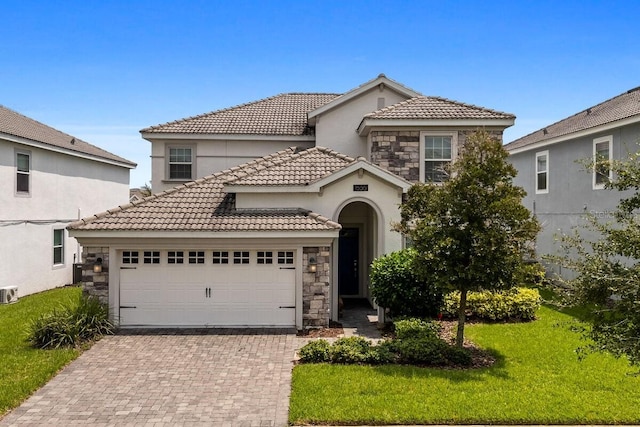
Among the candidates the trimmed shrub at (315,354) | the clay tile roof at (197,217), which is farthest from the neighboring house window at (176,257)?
the trimmed shrub at (315,354)

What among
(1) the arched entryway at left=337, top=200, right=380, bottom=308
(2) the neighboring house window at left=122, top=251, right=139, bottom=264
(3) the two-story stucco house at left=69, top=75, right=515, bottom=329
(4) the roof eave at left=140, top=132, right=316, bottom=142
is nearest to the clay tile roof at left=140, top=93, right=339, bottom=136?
(4) the roof eave at left=140, top=132, right=316, bottom=142

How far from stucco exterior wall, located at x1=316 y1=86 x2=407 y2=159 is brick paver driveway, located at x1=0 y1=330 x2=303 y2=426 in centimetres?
892

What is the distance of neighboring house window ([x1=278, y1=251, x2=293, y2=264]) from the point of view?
44.2 ft

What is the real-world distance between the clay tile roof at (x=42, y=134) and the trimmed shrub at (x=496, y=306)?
1699 cm

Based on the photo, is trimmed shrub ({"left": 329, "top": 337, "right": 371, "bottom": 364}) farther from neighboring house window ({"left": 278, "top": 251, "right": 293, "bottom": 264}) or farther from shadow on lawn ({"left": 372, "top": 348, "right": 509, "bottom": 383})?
neighboring house window ({"left": 278, "top": 251, "right": 293, "bottom": 264})

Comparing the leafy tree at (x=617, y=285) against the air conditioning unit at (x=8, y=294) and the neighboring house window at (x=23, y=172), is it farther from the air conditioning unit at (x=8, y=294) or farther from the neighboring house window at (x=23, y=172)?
the neighboring house window at (x=23, y=172)

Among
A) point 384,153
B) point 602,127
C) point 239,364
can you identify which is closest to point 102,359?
point 239,364

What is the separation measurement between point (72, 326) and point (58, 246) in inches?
442

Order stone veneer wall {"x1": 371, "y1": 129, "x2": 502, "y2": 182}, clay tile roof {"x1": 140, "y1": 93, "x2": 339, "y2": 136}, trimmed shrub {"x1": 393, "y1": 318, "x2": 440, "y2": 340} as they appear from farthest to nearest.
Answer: clay tile roof {"x1": 140, "y1": 93, "x2": 339, "y2": 136} < stone veneer wall {"x1": 371, "y1": 129, "x2": 502, "y2": 182} < trimmed shrub {"x1": 393, "y1": 318, "x2": 440, "y2": 340}

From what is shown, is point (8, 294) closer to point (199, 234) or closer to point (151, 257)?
point (151, 257)

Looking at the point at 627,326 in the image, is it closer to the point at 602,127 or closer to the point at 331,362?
the point at 331,362

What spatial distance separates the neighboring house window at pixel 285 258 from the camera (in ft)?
44.2

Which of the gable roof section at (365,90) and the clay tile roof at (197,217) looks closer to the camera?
the clay tile roof at (197,217)

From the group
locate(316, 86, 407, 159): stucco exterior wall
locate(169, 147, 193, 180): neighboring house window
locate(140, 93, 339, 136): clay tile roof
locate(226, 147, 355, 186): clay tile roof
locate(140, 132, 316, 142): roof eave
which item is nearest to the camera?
locate(226, 147, 355, 186): clay tile roof
